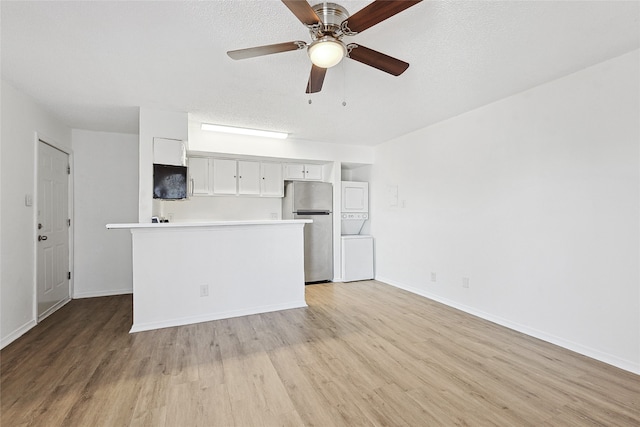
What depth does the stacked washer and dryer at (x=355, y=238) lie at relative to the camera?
5180 millimetres

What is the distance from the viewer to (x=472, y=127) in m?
3.55

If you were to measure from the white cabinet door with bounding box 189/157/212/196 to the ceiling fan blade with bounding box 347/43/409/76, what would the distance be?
11.4 ft

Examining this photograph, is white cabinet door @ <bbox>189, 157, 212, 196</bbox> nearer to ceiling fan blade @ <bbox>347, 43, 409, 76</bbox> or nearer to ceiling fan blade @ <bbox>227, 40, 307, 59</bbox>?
ceiling fan blade @ <bbox>227, 40, 307, 59</bbox>

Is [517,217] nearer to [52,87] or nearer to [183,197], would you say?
[183,197]

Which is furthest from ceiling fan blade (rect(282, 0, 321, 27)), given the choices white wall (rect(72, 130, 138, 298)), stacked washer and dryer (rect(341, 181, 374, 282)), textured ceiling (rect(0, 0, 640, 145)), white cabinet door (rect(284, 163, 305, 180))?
white wall (rect(72, 130, 138, 298))

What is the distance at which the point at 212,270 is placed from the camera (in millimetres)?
3322

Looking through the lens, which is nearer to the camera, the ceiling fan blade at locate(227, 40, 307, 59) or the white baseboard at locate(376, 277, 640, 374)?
the ceiling fan blade at locate(227, 40, 307, 59)

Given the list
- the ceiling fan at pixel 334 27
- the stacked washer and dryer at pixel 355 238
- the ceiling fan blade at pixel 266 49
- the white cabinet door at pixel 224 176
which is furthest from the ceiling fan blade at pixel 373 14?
the stacked washer and dryer at pixel 355 238

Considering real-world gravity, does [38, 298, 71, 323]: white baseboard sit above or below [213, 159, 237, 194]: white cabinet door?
below

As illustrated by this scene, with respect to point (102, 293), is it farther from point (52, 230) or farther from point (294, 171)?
point (294, 171)

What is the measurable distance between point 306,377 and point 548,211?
2.65 m

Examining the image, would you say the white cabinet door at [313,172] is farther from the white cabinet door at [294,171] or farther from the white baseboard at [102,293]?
the white baseboard at [102,293]

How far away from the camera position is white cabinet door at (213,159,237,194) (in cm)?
480

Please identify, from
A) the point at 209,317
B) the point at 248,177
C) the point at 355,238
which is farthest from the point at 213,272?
the point at 355,238
